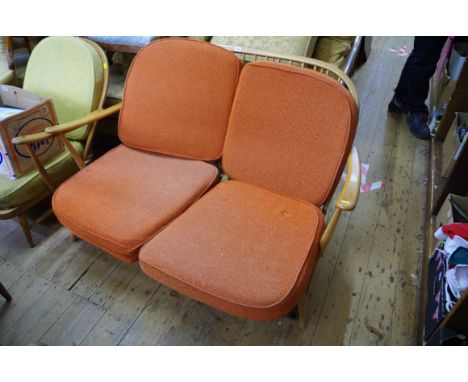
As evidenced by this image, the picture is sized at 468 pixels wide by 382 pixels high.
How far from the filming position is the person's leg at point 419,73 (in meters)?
2.20

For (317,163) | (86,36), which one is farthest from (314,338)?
(86,36)

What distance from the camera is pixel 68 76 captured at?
5.77ft

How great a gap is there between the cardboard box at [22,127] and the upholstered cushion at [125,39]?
20.9 inches

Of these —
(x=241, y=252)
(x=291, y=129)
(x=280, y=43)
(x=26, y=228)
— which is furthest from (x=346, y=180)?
(x=26, y=228)

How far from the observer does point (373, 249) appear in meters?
1.68

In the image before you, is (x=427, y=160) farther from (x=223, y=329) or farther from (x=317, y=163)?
(x=223, y=329)

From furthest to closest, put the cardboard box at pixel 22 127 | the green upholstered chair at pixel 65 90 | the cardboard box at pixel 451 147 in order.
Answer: the cardboard box at pixel 451 147 < the green upholstered chair at pixel 65 90 < the cardboard box at pixel 22 127

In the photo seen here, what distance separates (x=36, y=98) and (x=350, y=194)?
147 cm

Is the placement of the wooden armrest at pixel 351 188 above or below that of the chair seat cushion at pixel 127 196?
above

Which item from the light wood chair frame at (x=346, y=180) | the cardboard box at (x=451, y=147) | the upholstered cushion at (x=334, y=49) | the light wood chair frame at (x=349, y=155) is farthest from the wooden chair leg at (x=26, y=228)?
the cardboard box at (x=451, y=147)

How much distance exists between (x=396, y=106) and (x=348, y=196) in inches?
72.2

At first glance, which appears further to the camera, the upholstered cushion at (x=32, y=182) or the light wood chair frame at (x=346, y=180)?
the upholstered cushion at (x=32, y=182)

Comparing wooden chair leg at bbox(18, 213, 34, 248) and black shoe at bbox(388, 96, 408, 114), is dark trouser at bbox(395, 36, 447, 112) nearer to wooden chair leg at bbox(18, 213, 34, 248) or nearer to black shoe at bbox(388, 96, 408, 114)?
black shoe at bbox(388, 96, 408, 114)

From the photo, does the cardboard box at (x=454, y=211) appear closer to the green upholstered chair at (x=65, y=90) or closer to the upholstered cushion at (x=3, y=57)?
the green upholstered chair at (x=65, y=90)
